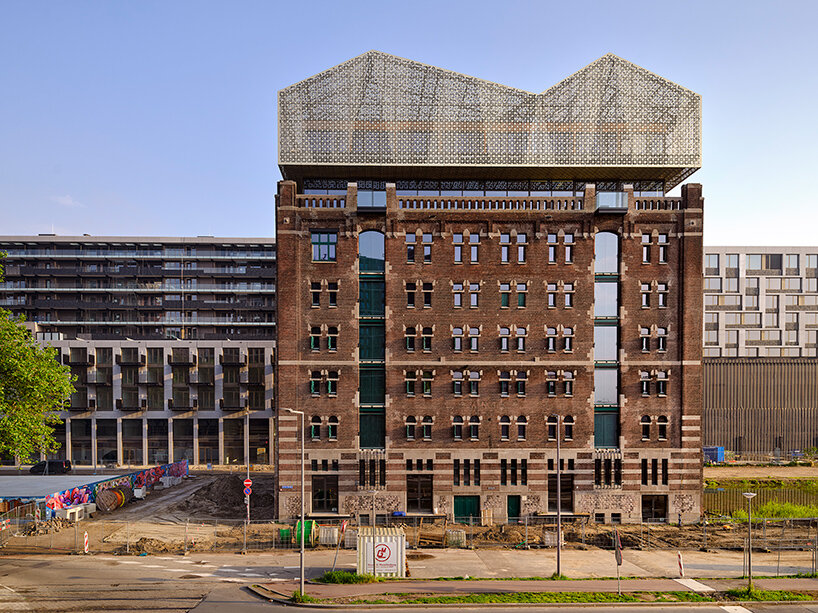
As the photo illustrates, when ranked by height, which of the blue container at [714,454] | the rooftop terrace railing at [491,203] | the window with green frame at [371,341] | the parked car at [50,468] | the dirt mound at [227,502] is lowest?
the parked car at [50,468]

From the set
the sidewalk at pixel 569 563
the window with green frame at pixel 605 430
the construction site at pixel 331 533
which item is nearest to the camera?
the sidewalk at pixel 569 563

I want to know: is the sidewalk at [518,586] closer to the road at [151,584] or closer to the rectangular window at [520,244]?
the road at [151,584]

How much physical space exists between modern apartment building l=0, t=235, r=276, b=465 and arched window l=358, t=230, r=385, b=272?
4860cm

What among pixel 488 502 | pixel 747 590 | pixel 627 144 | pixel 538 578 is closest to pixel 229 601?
pixel 538 578

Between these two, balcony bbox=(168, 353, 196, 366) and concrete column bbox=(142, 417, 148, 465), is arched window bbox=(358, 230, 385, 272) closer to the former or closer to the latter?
balcony bbox=(168, 353, 196, 366)

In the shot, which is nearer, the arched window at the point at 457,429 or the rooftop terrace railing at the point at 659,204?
the arched window at the point at 457,429

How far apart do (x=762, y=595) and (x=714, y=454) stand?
57.9 m

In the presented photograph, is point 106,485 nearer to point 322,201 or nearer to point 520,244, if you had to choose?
point 322,201

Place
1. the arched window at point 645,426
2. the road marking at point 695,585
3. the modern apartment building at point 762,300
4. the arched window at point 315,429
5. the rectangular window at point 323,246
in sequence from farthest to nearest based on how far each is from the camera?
the modern apartment building at point 762,300, the arched window at point 645,426, the rectangular window at point 323,246, the arched window at point 315,429, the road marking at point 695,585

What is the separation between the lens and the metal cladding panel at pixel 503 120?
49844mm

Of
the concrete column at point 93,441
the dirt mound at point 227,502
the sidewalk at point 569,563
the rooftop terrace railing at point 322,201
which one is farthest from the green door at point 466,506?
the concrete column at point 93,441

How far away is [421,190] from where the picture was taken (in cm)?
5262

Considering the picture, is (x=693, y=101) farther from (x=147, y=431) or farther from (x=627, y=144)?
(x=147, y=431)

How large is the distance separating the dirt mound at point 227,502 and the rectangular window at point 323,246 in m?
22.2
